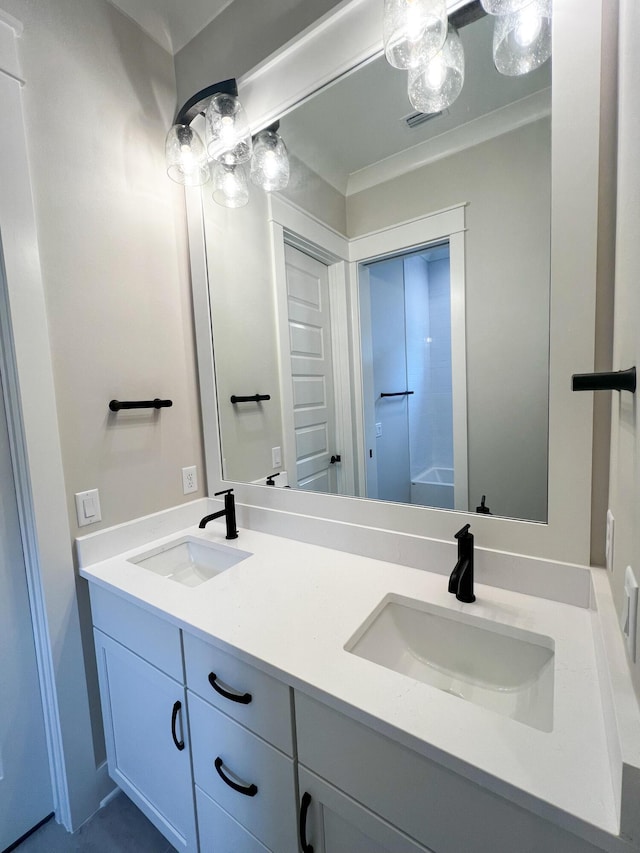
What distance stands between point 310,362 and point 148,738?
1.36 meters

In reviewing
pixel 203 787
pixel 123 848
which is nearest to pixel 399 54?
pixel 203 787

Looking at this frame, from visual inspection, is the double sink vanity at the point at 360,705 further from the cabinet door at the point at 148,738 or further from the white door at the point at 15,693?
the white door at the point at 15,693

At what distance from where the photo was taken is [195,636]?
2.97 ft

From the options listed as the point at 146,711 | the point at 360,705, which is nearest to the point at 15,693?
the point at 146,711

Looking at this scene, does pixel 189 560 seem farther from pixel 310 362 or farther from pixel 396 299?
pixel 396 299

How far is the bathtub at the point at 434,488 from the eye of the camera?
3.68 ft

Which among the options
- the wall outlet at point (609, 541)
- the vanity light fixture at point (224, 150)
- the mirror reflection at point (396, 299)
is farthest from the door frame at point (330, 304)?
the wall outlet at point (609, 541)

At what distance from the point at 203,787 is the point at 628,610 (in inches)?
43.2

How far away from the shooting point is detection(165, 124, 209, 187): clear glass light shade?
1397 millimetres

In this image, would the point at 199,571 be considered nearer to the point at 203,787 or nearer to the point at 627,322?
the point at 203,787

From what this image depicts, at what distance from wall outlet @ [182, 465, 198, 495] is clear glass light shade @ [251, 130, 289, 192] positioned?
1.21 metres

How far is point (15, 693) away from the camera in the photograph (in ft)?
3.93

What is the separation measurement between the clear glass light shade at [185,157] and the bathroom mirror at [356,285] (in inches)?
3.8

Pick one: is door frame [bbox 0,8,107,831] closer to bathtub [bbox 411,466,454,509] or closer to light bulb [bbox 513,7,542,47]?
bathtub [bbox 411,466,454,509]
